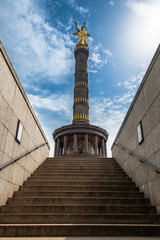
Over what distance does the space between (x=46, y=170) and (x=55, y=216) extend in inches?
146

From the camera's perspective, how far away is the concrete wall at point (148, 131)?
4.86m

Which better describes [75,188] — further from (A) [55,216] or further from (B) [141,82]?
(B) [141,82]

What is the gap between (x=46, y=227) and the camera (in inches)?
145

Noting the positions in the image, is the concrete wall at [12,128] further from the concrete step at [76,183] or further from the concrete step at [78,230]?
the concrete step at [78,230]

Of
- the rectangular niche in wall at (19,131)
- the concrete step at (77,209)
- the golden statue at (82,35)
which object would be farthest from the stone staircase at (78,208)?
the golden statue at (82,35)

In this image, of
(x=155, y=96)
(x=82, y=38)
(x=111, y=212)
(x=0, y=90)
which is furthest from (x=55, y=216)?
(x=82, y=38)

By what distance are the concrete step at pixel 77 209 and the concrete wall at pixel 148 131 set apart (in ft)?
1.57

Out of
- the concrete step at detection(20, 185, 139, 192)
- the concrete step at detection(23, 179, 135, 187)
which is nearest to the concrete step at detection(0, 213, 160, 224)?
the concrete step at detection(20, 185, 139, 192)

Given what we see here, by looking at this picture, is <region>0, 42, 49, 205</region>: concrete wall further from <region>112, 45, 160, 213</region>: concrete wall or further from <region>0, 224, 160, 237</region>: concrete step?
<region>112, 45, 160, 213</region>: concrete wall

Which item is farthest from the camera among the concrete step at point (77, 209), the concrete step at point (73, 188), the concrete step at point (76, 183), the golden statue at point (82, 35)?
the golden statue at point (82, 35)

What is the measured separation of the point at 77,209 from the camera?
4652mm

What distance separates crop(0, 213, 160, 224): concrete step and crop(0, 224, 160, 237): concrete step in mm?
504

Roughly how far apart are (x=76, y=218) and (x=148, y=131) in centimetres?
310

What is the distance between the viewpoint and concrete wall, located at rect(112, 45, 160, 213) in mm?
4859
